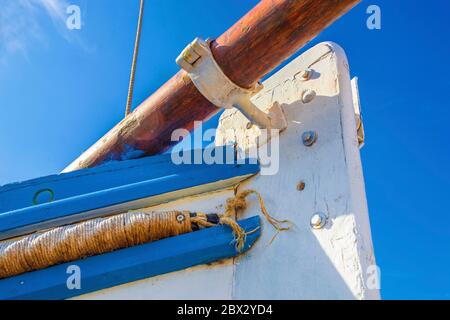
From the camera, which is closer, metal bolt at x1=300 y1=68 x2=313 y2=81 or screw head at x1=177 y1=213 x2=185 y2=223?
screw head at x1=177 y1=213 x2=185 y2=223

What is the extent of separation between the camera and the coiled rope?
6.05ft

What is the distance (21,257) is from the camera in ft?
6.11

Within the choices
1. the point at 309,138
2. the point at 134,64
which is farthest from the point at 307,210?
the point at 134,64

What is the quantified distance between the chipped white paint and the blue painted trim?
0.12 ft

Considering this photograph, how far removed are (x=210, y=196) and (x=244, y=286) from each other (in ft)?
1.61

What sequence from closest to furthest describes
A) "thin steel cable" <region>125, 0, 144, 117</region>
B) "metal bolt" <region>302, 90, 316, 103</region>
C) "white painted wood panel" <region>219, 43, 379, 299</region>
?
"white painted wood panel" <region>219, 43, 379, 299</region> → "metal bolt" <region>302, 90, 316, 103</region> → "thin steel cable" <region>125, 0, 144, 117</region>

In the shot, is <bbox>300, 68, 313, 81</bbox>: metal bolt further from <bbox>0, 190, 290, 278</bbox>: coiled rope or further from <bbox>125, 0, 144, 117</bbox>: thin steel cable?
→ <bbox>125, 0, 144, 117</bbox>: thin steel cable

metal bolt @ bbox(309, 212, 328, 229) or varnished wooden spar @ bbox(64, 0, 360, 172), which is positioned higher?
varnished wooden spar @ bbox(64, 0, 360, 172)

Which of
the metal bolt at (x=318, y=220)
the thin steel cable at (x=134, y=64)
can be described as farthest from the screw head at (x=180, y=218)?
the thin steel cable at (x=134, y=64)

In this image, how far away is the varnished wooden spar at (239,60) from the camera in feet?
5.90

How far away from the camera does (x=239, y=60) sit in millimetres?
1920

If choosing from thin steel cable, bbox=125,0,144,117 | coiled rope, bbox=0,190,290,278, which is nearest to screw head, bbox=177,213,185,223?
coiled rope, bbox=0,190,290,278
